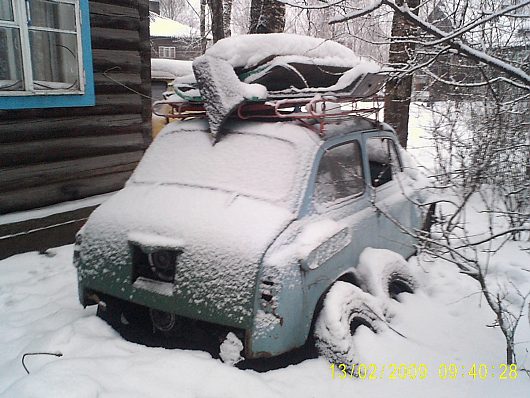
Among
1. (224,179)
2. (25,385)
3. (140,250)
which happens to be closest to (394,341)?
(224,179)

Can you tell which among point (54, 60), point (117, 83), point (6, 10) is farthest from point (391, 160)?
point (6, 10)

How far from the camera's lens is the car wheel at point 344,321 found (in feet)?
9.63

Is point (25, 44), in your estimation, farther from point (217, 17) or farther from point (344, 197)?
point (217, 17)

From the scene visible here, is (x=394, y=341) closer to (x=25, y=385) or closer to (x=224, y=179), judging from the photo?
(x=224, y=179)

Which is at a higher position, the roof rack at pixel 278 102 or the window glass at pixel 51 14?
the window glass at pixel 51 14

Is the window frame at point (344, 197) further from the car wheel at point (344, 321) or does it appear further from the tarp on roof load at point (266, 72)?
the car wheel at point (344, 321)

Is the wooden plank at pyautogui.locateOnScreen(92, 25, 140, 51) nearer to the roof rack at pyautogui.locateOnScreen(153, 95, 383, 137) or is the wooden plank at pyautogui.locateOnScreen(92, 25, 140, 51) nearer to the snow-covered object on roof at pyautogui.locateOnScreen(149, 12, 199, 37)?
the roof rack at pyautogui.locateOnScreen(153, 95, 383, 137)

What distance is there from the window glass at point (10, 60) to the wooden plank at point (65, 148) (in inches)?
25.9

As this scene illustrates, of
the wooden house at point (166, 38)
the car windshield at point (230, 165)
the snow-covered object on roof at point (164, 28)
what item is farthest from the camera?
the wooden house at point (166, 38)

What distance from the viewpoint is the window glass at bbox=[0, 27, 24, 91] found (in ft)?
16.6

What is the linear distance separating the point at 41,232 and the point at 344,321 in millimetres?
3870

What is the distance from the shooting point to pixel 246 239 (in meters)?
2.86

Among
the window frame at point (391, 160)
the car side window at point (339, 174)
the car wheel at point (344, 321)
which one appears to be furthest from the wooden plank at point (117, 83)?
the car wheel at point (344, 321)

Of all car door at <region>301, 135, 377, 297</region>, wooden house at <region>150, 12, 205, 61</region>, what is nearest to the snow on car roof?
car door at <region>301, 135, 377, 297</region>
